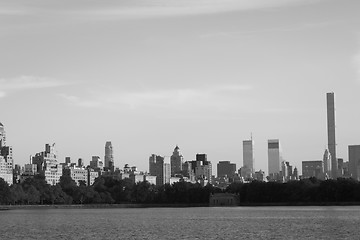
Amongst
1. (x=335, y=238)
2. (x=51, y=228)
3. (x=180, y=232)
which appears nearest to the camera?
(x=335, y=238)

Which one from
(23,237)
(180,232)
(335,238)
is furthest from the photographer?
(180,232)

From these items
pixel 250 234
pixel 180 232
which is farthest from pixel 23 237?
pixel 250 234

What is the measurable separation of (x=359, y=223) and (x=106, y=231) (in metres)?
31.3

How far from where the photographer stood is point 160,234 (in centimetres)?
9131

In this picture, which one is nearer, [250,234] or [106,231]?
[250,234]

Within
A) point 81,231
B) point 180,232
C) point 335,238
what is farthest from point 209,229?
point 335,238

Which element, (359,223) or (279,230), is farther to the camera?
(359,223)

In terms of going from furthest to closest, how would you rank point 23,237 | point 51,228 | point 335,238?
point 51,228, point 23,237, point 335,238

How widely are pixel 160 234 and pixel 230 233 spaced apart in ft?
23.8

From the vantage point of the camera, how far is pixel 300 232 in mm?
91750

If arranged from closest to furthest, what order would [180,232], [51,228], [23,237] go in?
[23,237] < [180,232] < [51,228]

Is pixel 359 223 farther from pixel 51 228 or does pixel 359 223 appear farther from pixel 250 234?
pixel 51 228

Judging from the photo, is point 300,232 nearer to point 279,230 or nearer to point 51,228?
point 279,230

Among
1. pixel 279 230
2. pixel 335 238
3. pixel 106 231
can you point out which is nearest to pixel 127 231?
pixel 106 231
